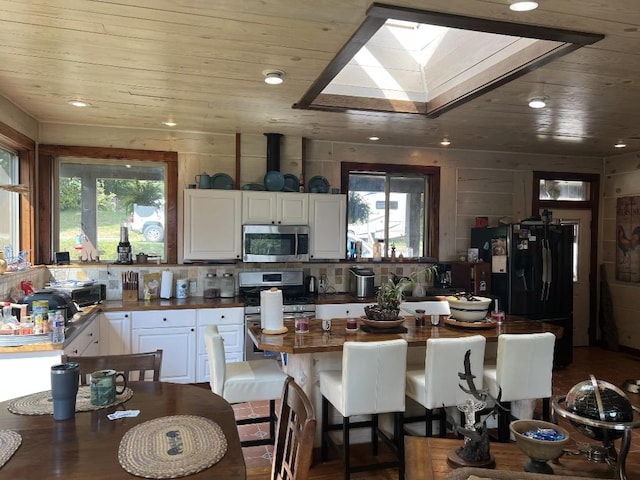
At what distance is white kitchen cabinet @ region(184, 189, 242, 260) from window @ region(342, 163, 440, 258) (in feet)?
4.94

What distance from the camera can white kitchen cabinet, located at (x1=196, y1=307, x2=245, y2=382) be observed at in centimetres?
468

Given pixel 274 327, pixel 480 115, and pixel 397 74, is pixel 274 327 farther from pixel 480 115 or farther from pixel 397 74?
pixel 480 115

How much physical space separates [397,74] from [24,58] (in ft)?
8.89

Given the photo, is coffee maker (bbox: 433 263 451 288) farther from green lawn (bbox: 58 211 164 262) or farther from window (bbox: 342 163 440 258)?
green lawn (bbox: 58 211 164 262)

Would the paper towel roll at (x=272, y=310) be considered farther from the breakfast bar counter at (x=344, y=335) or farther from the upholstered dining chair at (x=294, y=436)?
the upholstered dining chair at (x=294, y=436)

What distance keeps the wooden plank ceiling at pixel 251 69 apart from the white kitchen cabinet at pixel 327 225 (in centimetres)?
73

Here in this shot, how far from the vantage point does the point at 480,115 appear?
14.1 ft

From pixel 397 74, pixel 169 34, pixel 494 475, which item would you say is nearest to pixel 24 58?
pixel 169 34

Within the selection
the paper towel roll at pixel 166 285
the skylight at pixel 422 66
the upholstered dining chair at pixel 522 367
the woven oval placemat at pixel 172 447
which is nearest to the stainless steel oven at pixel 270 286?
the paper towel roll at pixel 166 285

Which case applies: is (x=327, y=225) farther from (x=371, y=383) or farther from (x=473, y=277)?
(x=371, y=383)

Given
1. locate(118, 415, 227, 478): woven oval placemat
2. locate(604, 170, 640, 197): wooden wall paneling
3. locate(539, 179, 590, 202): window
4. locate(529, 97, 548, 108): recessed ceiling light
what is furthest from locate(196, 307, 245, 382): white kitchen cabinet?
locate(604, 170, 640, 197): wooden wall paneling

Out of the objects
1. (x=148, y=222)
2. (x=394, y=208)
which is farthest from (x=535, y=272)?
(x=148, y=222)

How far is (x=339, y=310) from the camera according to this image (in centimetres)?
505

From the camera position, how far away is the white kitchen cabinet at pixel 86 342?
3395 millimetres
